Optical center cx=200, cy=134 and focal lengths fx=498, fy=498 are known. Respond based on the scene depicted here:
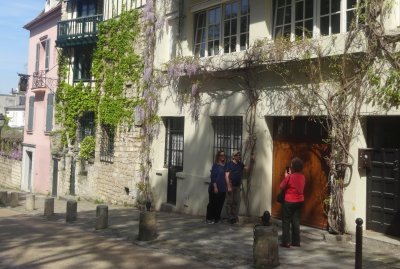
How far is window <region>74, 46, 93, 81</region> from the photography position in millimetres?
21781

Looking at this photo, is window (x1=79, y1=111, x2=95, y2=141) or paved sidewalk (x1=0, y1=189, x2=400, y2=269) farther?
window (x1=79, y1=111, x2=95, y2=141)

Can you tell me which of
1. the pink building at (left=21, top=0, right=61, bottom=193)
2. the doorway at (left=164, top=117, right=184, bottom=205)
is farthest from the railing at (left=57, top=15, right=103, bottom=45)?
the doorway at (left=164, top=117, right=184, bottom=205)

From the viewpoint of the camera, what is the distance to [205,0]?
1414 centimetres

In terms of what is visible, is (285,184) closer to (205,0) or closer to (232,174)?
(232,174)

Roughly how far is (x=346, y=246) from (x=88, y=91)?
46.2 feet

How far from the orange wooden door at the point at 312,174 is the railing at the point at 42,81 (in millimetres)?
15384

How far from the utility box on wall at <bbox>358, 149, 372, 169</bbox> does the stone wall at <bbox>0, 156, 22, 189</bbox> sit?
78.4 feet

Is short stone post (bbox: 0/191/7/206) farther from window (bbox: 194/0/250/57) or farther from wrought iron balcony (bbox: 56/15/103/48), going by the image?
window (bbox: 194/0/250/57)

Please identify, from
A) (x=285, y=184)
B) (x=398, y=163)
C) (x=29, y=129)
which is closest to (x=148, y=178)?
(x=285, y=184)

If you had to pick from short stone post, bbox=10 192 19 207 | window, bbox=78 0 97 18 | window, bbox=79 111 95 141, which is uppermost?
window, bbox=78 0 97 18

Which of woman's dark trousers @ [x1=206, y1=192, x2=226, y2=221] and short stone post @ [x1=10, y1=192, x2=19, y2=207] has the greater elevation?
woman's dark trousers @ [x1=206, y1=192, x2=226, y2=221]

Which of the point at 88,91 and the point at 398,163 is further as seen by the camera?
the point at 88,91

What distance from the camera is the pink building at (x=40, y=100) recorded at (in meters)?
24.5

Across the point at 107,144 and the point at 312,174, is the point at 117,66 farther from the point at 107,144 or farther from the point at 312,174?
the point at 312,174
